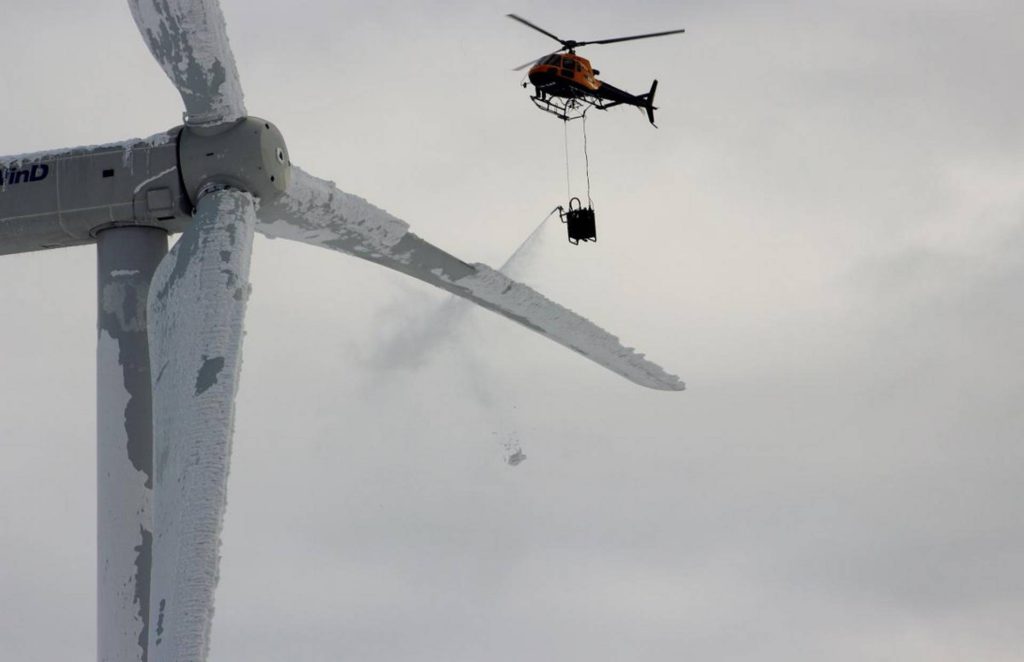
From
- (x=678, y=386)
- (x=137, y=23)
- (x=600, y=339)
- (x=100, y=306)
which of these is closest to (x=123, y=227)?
(x=100, y=306)

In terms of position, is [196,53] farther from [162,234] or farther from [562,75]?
[562,75]

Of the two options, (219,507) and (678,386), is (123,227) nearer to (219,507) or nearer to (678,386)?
(219,507)

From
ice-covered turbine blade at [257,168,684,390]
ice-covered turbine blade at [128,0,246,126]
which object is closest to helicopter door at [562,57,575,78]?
ice-covered turbine blade at [257,168,684,390]

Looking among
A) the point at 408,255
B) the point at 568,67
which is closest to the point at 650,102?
the point at 568,67

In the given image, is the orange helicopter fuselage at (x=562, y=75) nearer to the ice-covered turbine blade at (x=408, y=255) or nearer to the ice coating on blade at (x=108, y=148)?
the ice-covered turbine blade at (x=408, y=255)

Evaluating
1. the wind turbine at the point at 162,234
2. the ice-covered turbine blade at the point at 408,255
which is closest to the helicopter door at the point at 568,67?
the ice-covered turbine blade at the point at 408,255
